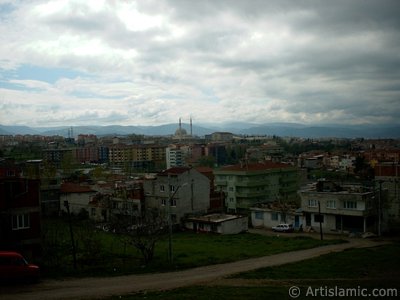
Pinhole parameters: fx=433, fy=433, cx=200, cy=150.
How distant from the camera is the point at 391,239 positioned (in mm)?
34719

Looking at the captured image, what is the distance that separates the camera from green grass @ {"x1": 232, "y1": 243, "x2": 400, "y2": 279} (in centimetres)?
1962

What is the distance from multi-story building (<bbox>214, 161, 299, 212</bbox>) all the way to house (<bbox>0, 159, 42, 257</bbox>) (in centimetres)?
3538

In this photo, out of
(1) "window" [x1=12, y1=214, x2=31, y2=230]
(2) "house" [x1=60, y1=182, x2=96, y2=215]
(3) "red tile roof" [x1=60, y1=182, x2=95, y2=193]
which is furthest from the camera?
(3) "red tile roof" [x1=60, y1=182, x2=95, y2=193]

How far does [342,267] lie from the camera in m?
21.7

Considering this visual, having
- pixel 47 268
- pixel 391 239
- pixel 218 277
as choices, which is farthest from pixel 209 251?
pixel 391 239

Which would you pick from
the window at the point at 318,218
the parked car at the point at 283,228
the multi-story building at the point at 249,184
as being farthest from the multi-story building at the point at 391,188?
the multi-story building at the point at 249,184

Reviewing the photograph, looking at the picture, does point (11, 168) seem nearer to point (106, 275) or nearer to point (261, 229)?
point (106, 275)

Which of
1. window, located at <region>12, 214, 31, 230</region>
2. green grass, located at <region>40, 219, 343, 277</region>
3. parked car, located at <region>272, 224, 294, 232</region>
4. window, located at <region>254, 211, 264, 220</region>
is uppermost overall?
window, located at <region>12, 214, 31, 230</region>

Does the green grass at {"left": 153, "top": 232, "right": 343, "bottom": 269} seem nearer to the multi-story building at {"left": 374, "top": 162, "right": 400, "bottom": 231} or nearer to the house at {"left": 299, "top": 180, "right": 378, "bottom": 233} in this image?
the house at {"left": 299, "top": 180, "right": 378, "bottom": 233}

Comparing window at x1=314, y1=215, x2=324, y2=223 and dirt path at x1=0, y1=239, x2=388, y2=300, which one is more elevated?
dirt path at x1=0, y1=239, x2=388, y2=300

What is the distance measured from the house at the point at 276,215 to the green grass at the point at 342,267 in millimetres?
15518

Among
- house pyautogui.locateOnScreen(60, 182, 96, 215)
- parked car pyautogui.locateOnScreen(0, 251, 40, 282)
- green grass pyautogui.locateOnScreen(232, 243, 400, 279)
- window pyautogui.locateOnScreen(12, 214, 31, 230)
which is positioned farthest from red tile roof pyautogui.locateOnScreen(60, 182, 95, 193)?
parked car pyautogui.locateOnScreen(0, 251, 40, 282)

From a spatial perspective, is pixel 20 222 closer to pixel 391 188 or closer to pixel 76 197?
pixel 76 197

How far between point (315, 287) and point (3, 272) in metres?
11.8
